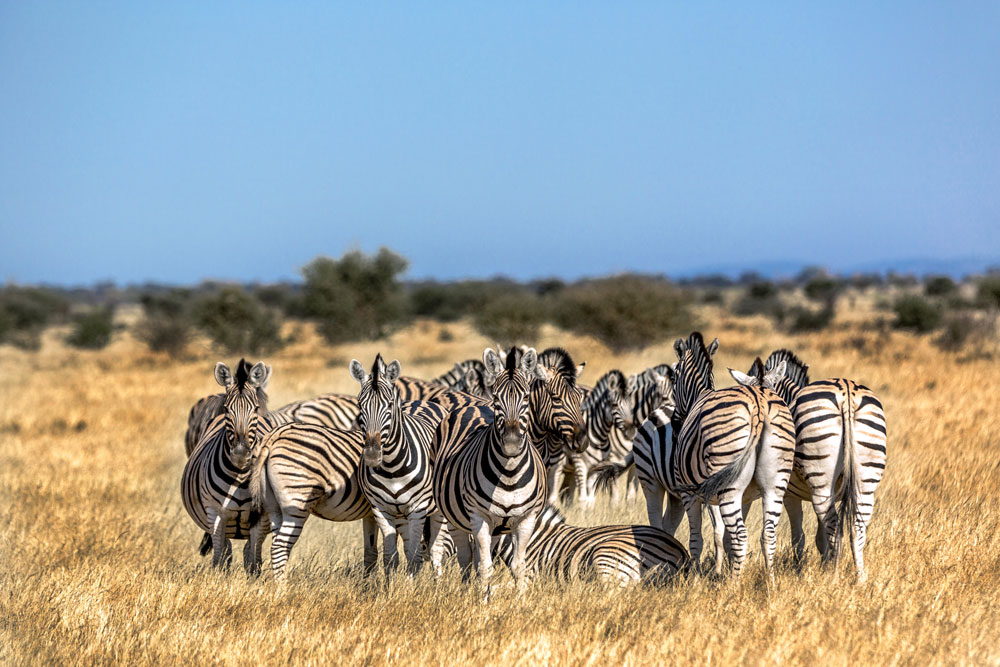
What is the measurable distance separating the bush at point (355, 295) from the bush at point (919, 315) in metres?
17.9

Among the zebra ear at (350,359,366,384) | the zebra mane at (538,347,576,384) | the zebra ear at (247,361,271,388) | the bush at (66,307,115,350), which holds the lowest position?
the bush at (66,307,115,350)

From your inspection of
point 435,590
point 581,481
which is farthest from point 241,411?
point 581,481

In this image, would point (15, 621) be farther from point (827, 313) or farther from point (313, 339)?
point (827, 313)

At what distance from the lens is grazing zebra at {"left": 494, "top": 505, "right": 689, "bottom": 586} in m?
6.39

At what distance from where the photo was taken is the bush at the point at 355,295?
32594 millimetres

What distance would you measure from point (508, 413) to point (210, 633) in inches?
86.5

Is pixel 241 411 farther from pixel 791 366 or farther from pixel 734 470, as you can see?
pixel 791 366

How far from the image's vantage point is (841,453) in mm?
6355

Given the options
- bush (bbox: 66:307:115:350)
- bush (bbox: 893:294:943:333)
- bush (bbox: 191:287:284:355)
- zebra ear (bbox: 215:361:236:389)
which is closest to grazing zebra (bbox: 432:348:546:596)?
zebra ear (bbox: 215:361:236:389)

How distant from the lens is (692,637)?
5.37m

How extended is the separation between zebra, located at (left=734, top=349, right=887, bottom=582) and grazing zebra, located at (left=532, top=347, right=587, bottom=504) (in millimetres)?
2015

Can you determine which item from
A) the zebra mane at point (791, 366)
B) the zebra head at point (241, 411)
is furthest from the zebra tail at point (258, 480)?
the zebra mane at point (791, 366)

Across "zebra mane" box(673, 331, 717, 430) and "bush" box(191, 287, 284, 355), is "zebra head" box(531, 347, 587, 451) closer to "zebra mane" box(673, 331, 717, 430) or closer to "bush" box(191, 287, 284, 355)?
"zebra mane" box(673, 331, 717, 430)

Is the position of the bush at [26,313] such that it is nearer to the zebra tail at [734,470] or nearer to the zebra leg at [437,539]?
the zebra leg at [437,539]
